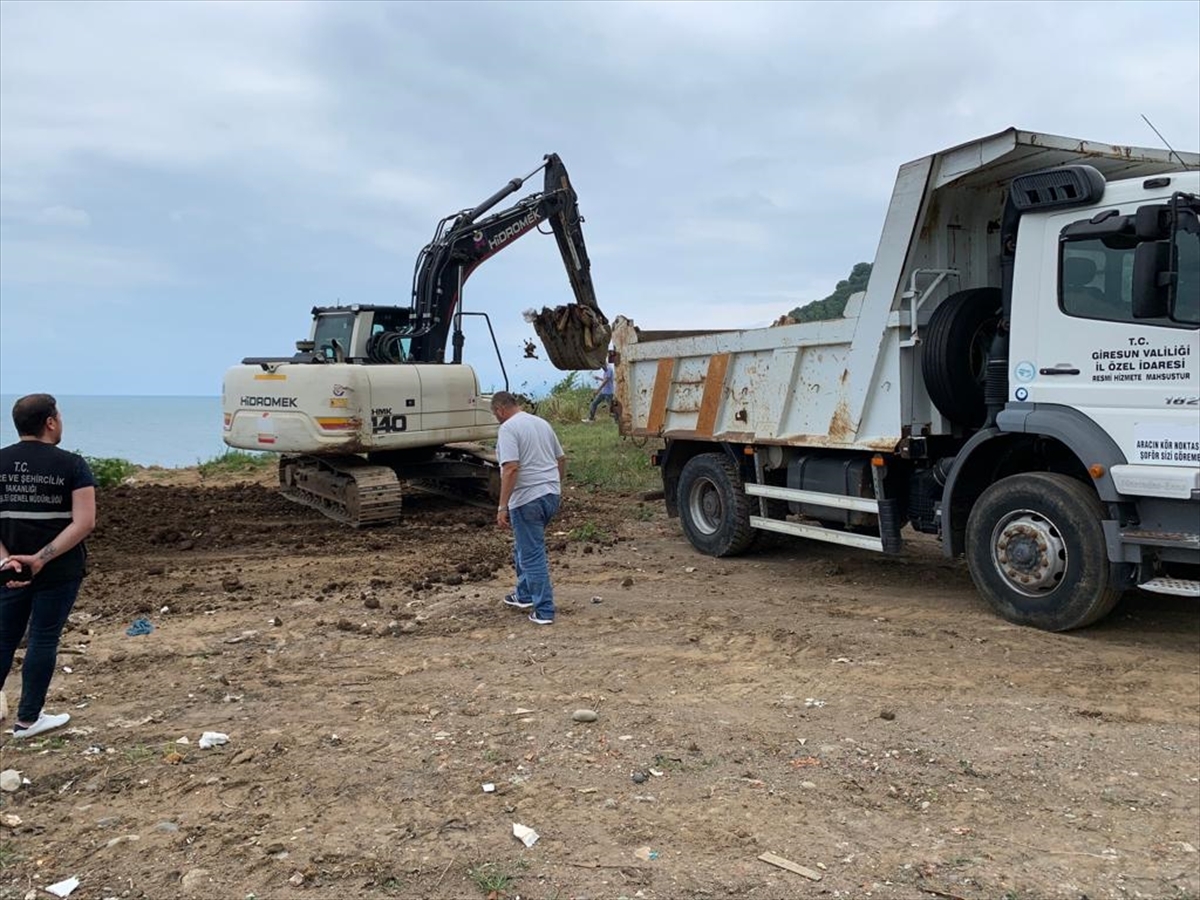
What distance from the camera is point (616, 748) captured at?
4.45 meters

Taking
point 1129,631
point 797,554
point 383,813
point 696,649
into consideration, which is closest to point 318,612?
point 696,649

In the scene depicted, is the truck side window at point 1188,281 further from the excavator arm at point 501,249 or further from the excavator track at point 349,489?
the excavator track at point 349,489

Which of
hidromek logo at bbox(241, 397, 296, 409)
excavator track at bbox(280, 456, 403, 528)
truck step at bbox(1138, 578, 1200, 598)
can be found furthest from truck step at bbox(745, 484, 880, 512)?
hidromek logo at bbox(241, 397, 296, 409)

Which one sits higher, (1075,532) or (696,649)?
(1075,532)

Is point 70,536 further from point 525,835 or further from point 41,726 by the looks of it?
point 525,835

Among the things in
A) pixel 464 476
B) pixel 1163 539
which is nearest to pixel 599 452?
pixel 464 476

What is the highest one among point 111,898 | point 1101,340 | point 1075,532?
point 1101,340

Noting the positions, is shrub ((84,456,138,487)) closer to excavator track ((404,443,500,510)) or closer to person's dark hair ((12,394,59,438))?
excavator track ((404,443,500,510))

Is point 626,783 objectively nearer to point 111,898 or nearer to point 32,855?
point 111,898

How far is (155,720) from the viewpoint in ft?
16.2

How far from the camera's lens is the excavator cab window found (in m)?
11.7

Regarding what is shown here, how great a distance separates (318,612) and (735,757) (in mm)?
3892

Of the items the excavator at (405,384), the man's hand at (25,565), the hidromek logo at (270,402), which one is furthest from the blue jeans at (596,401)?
the man's hand at (25,565)

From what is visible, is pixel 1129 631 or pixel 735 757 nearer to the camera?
pixel 735 757
